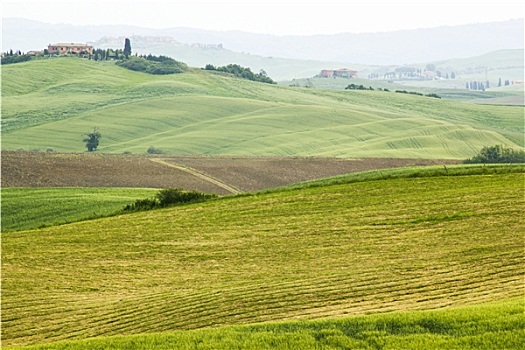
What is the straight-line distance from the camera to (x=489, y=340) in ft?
46.0

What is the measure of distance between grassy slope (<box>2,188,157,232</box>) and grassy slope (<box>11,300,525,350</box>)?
25.4 meters

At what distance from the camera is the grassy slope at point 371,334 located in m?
14.2

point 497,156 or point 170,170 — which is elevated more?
point 170,170

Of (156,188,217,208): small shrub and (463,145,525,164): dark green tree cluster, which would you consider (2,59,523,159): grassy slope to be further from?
(156,188,217,208): small shrub

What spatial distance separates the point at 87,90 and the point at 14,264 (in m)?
108

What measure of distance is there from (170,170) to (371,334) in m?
50.5

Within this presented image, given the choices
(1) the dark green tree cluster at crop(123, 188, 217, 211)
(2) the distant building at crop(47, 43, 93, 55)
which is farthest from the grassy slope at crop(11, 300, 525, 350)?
(2) the distant building at crop(47, 43, 93, 55)

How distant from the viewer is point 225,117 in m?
115

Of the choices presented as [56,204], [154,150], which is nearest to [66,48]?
[154,150]

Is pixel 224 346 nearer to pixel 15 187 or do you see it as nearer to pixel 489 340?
pixel 489 340

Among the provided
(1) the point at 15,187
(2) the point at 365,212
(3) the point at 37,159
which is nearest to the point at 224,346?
(2) the point at 365,212

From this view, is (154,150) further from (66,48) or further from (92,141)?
(66,48)

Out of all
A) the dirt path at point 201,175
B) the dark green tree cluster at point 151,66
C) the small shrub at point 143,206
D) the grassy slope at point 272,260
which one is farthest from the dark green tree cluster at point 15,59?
the grassy slope at point 272,260

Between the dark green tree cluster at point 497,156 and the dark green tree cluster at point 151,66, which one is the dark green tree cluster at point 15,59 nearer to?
the dark green tree cluster at point 151,66
